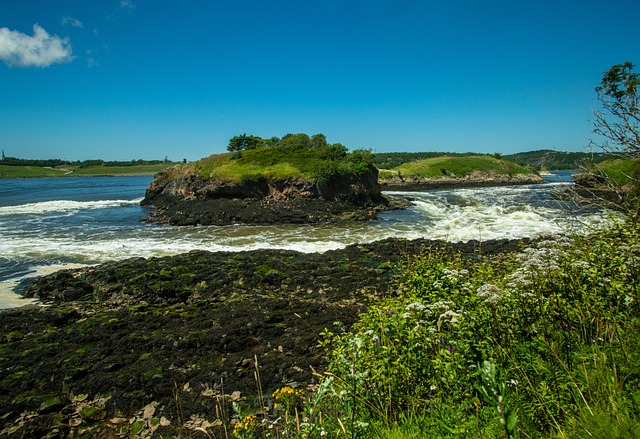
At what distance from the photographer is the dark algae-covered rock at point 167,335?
7.33 m

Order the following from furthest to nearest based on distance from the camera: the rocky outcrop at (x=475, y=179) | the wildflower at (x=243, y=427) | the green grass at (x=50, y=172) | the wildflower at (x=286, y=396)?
the green grass at (x=50, y=172) < the rocky outcrop at (x=475, y=179) < the wildflower at (x=286, y=396) < the wildflower at (x=243, y=427)

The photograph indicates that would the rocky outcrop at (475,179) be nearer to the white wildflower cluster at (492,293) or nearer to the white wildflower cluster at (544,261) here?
the white wildflower cluster at (544,261)

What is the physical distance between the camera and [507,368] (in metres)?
3.42

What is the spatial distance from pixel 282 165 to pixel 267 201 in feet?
25.0

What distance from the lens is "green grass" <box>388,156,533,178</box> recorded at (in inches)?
4370

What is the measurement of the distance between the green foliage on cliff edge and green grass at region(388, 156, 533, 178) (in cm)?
6036

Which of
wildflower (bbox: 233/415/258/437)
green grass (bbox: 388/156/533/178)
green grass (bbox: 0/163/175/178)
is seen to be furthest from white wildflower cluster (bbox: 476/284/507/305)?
green grass (bbox: 0/163/175/178)

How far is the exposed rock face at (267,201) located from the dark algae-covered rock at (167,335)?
18051mm

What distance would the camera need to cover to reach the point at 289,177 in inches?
1800

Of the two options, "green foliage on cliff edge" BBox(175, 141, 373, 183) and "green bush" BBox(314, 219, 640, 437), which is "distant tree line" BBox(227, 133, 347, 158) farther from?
"green bush" BBox(314, 219, 640, 437)

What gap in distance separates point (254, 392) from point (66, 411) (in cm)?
380

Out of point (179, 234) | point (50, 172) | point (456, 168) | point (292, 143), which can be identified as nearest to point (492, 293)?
point (179, 234)

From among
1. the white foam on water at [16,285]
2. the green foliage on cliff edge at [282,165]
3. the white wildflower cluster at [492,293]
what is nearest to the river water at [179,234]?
the white foam on water at [16,285]

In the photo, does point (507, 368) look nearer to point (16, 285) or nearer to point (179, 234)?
point (16, 285)
